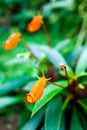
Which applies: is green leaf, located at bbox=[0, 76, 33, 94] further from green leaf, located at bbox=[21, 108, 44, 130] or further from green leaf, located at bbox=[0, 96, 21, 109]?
green leaf, located at bbox=[21, 108, 44, 130]

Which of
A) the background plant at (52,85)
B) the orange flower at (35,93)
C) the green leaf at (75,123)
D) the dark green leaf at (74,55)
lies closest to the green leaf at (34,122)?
the background plant at (52,85)

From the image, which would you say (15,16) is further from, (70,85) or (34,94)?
(34,94)

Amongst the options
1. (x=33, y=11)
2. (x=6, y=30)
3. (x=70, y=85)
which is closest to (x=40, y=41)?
(x=6, y=30)

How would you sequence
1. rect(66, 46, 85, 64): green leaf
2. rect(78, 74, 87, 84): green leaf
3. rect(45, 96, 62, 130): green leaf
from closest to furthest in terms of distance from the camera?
rect(45, 96, 62, 130): green leaf < rect(78, 74, 87, 84): green leaf < rect(66, 46, 85, 64): green leaf

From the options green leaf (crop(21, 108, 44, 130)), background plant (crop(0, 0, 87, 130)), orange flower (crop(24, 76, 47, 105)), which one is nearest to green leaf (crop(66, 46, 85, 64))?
background plant (crop(0, 0, 87, 130))

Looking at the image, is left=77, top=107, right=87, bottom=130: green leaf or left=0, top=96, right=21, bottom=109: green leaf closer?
left=77, top=107, right=87, bottom=130: green leaf

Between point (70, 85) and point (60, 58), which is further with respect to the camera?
point (60, 58)
